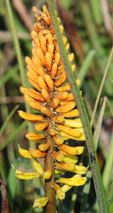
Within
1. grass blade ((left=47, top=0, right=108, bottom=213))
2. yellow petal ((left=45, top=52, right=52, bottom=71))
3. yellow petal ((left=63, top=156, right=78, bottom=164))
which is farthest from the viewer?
yellow petal ((left=63, top=156, right=78, bottom=164))

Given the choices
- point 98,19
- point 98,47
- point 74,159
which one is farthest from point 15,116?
point 74,159

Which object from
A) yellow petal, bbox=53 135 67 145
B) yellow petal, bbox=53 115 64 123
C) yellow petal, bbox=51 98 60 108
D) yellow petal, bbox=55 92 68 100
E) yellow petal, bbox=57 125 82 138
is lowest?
yellow petal, bbox=53 135 67 145

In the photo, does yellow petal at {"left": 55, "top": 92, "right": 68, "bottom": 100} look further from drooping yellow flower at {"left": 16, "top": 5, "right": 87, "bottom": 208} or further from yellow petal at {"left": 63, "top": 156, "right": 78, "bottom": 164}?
yellow petal at {"left": 63, "top": 156, "right": 78, "bottom": 164}

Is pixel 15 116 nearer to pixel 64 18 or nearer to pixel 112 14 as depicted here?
pixel 64 18

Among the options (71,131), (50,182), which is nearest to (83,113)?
(71,131)

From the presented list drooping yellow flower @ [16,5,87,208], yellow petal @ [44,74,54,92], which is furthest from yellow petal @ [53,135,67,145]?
yellow petal @ [44,74,54,92]

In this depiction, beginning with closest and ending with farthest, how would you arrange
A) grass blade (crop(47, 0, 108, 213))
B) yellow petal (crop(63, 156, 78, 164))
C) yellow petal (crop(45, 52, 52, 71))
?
1. grass blade (crop(47, 0, 108, 213))
2. yellow petal (crop(45, 52, 52, 71))
3. yellow petal (crop(63, 156, 78, 164))

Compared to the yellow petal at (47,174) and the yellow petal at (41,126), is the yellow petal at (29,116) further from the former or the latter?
the yellow petal at (47,174)

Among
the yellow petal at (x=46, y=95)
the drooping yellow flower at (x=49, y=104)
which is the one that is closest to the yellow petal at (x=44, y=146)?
the drooping yellow flower at (x=49, y=104)
